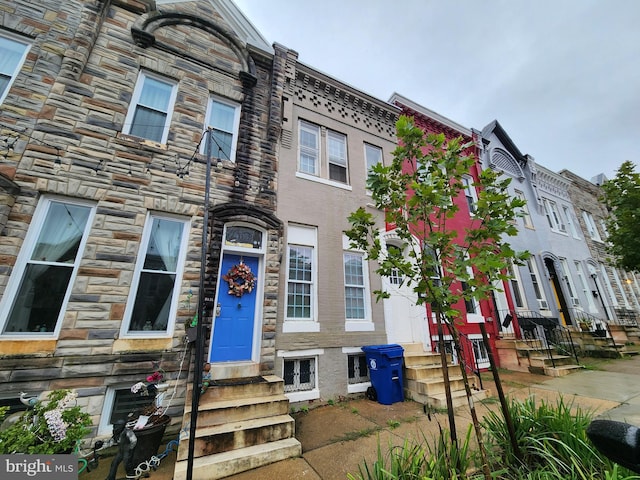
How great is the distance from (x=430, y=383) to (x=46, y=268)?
790 cm

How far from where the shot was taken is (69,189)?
5.04 metres

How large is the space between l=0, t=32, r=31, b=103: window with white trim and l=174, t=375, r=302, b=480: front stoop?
22.8 feet

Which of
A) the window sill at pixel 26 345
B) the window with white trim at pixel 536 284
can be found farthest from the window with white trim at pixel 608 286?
the window sill at pixel 26 345

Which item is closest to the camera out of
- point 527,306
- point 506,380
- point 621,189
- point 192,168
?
point 192,168

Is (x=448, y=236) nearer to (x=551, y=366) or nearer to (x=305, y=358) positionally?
(x=305, y=358)

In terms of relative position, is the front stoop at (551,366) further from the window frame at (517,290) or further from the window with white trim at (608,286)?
the window with white trim at (608,286)

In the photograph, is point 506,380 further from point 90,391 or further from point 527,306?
point 90,391

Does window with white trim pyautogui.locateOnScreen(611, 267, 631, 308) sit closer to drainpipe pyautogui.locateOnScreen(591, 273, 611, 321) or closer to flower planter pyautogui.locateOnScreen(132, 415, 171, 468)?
drainpipe pyautogui.locateOnScreen(591, 273, 611, 321)

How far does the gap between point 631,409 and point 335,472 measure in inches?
222

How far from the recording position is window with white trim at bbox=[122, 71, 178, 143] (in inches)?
238

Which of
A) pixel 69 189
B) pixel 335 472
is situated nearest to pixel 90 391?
pixel 69 189

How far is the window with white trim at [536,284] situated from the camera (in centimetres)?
1212

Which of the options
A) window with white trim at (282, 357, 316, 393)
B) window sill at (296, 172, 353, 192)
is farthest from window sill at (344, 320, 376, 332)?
window sill at (296, 172, 353, 192)

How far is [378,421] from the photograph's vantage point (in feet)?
17.0
